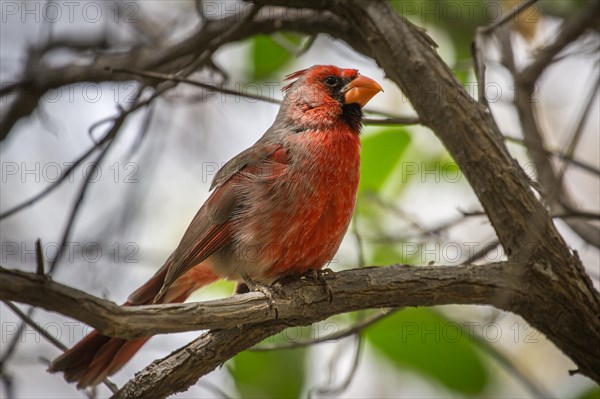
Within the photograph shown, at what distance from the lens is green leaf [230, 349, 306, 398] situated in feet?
12.5

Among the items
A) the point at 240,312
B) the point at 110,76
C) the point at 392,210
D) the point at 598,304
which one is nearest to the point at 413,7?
the point at 392,210

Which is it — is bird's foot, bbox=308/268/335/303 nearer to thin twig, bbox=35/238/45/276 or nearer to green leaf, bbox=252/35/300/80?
thin twig, bbox=35/238/45/276

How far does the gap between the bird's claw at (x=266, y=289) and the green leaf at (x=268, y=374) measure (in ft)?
1.84

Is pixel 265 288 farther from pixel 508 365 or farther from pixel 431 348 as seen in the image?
pixel 508 365

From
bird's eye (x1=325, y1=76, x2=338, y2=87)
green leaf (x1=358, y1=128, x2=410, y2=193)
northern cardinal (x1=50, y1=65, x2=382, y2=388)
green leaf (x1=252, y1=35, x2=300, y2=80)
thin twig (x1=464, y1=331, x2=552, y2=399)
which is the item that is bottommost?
thin twig (x1=464, y1=331, x2=552, y2=399)

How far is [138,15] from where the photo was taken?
5785 mm

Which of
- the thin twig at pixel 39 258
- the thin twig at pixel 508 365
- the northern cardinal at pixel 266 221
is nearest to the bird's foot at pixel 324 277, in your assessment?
the northern cardinal at pixel 266 221

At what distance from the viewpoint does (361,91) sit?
395 cm

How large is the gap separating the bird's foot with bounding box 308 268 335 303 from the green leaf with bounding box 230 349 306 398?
69cm

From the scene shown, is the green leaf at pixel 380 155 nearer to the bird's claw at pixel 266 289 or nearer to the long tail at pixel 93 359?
the bird's claw at pixel 266 289

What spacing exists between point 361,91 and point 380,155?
55 cm

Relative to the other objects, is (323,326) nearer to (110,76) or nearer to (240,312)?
(240,312)

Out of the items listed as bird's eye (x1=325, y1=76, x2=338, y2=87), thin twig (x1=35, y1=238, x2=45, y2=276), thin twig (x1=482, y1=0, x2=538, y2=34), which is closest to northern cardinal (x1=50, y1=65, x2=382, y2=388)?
bird's eye (x1=325, y1=76, x2=338, y2=87)

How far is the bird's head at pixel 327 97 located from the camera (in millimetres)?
3916
